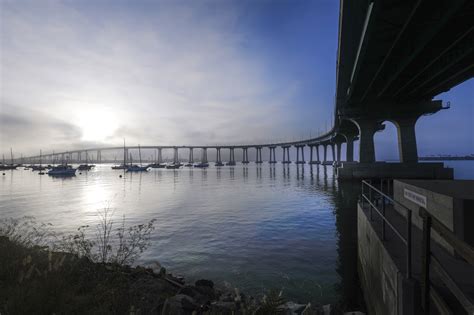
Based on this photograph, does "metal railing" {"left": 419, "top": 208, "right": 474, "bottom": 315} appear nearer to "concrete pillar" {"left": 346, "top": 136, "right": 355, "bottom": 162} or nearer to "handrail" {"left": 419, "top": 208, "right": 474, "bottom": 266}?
"handrail" {"left": 419, "top": 208, "right": 474, "bottom": 266}

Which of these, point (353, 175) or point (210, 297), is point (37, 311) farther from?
point (353, 175)

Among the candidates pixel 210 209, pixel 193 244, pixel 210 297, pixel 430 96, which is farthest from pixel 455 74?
pixel 210 297

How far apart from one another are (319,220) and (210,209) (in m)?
10.2

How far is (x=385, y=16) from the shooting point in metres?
21.0

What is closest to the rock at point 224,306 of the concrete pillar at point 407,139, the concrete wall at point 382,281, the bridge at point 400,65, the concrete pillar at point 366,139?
the concrete wall at point 382,281

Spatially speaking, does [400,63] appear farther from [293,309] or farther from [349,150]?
[349,150]

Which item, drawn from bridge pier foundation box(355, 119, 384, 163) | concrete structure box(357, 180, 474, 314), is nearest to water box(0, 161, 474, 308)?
concrete structure box(357, 180, 474, 314)

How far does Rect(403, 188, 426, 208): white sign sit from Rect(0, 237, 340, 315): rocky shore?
4.44m

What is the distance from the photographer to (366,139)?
52.6 meters

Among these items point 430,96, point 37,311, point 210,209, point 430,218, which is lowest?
point 210,209

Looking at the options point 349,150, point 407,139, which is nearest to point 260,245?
point 407,139

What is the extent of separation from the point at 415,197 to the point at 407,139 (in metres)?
49.0

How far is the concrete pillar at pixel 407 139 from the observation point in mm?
48344

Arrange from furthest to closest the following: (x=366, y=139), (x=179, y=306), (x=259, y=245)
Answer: (x=366, y=139), (x=259, y=245), (x=179, y=306)
